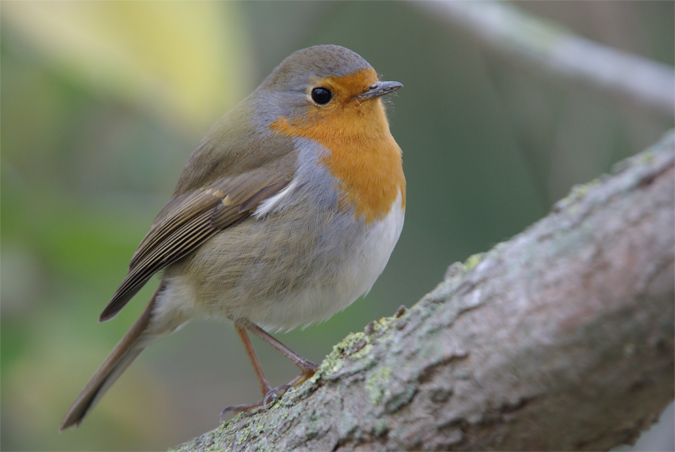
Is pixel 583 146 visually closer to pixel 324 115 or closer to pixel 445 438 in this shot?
pixel 324 115

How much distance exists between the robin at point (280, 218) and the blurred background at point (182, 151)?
0.53 ft

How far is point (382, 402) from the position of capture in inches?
61.1

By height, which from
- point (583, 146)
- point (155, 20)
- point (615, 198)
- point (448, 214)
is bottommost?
point (615, 198)

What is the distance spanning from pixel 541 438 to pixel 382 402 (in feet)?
1.17

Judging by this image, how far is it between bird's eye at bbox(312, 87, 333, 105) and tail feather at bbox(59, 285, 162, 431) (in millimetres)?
1108

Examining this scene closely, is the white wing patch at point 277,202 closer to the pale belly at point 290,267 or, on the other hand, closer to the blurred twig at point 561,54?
the pale belly at point 290,267

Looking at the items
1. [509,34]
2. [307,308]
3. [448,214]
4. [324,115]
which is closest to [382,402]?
[307,308]

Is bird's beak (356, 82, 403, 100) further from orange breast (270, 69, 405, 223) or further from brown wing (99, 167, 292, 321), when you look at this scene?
brown wing (99, 167, 292, 321)

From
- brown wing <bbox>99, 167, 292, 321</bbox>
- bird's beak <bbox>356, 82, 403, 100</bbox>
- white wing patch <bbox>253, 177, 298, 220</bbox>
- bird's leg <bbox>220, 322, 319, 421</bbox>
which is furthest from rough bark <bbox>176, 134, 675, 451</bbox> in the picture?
bird's beak <bbox>356, 82, 403, 100</bbox>

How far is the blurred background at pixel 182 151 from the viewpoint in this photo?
7.75 ft

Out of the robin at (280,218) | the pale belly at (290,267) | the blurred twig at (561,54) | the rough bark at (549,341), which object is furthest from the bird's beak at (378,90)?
the rough bark at (549,341)

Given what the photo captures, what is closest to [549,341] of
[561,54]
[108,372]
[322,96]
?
[322,96]

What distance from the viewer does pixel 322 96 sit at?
308cm

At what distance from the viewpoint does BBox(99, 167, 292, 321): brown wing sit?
2906 mm
